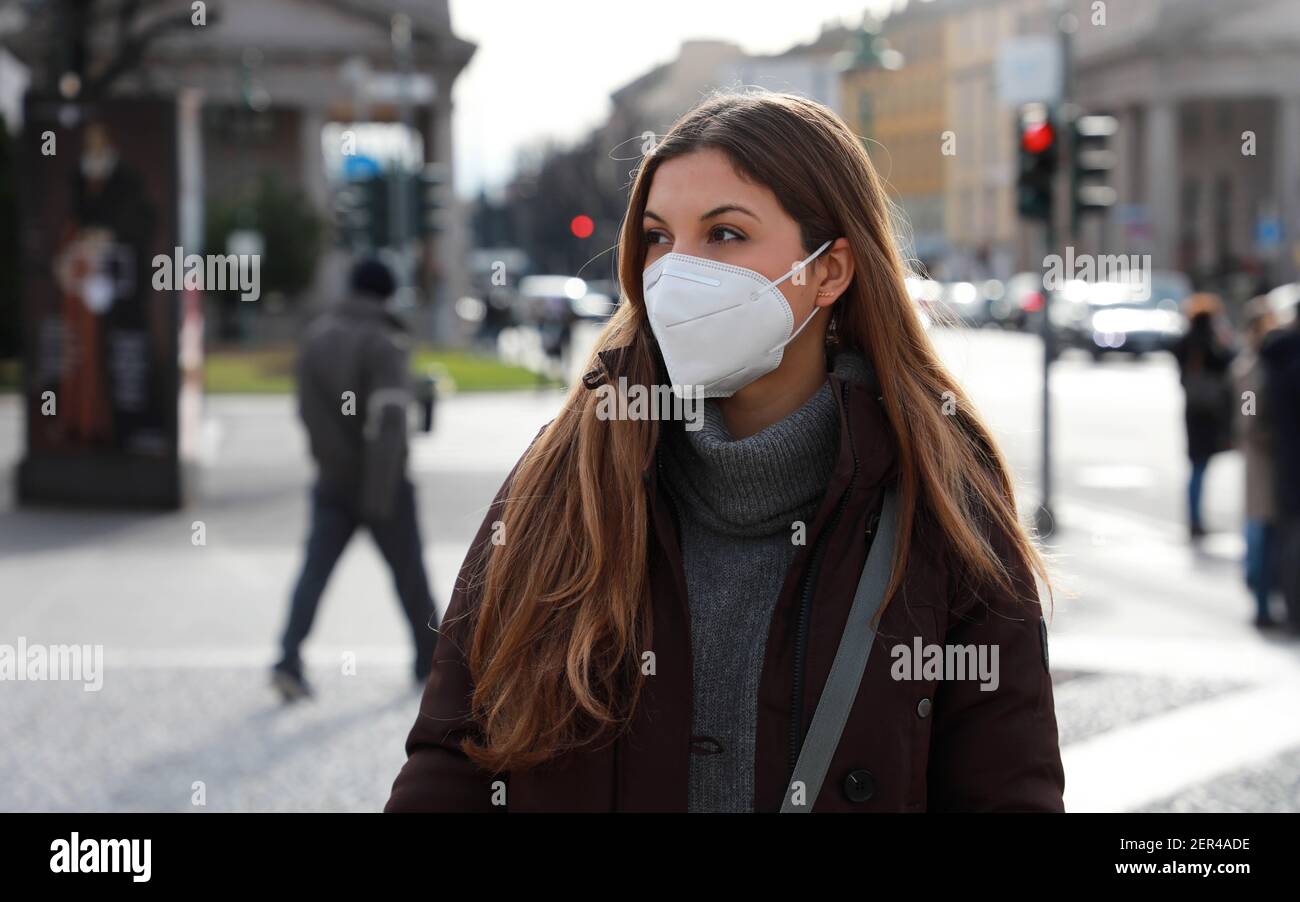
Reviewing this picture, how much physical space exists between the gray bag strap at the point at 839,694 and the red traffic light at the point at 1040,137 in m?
12.3

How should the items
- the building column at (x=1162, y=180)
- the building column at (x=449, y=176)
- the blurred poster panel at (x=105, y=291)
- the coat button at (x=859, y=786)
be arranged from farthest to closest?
the building column at (x=1162, y=180), the building column at (x=449, y=176), the blurred poster panel at (x=105, y=291), the coat button at (x=859, y=786)

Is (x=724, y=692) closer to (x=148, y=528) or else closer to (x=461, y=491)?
(x=148, y=528)

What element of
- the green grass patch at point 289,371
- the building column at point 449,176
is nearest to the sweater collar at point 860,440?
the green grass patch at point 289,371

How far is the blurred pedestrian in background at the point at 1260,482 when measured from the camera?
9406 mm

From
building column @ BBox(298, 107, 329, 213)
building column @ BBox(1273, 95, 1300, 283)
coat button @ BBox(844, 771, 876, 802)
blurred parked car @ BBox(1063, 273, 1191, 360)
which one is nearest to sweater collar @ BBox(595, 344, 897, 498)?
coat button @ BBox(844, 771, 876, 802)

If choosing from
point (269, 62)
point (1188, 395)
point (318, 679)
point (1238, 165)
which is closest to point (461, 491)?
point (1188, 395)

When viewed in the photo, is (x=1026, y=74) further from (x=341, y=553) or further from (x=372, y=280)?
(x=341, y=553)

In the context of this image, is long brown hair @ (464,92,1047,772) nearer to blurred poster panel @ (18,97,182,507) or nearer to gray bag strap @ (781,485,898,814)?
gray bag strap @ (781,485,898,814)

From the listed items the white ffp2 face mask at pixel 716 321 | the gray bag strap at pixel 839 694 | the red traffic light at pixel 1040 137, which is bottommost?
the gray bag strap at pixel 839 694

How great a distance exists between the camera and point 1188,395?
1323 centimetres

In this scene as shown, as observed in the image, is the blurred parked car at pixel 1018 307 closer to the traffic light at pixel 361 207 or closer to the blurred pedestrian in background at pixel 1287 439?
the traffic light at pixel 361 207

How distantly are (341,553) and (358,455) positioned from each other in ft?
1.41

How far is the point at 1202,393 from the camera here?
43.2 ft

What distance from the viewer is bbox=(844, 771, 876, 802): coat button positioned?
7.24ft
